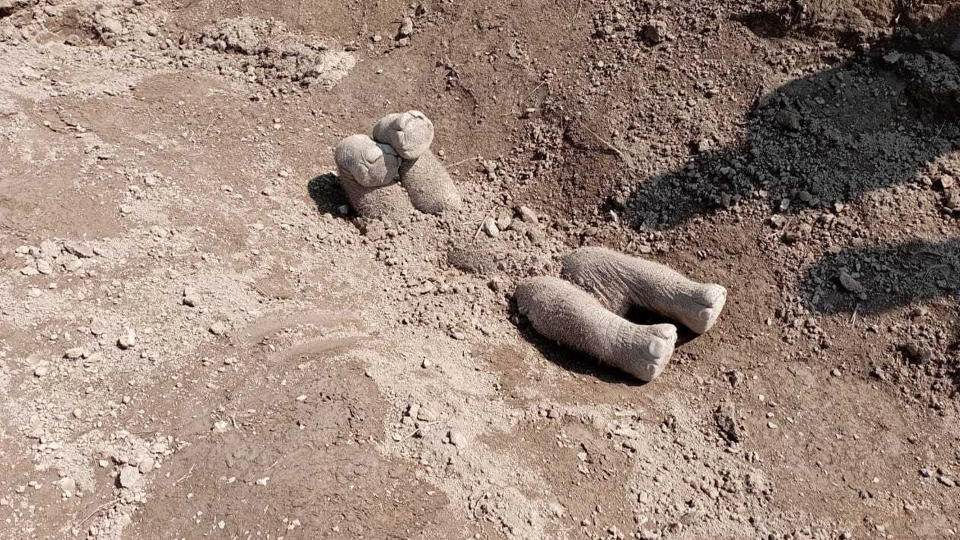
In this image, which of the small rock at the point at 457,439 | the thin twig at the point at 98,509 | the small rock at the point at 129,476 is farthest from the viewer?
the small rock at the point at 457,439

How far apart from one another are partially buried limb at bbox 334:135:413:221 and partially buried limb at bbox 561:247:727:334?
157 centimetres

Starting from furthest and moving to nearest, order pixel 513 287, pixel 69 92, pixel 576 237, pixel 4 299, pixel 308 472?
pixel 69 92 → pixel 576 237 → pixel 513 287 → pixel 4 299 → pixel 308 472

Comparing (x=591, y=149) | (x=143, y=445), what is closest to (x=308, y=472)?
(x=143, y=445)

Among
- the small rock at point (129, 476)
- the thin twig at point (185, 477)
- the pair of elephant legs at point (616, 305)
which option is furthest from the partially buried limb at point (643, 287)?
the small rock at point (129, 476)

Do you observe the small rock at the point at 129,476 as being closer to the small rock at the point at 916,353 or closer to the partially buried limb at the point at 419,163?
the partially buried limb at the point at 419,163

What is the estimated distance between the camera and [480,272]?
18.1 ft

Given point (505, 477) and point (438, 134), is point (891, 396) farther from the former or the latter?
point (438, 134)

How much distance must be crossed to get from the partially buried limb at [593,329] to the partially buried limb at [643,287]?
13cm

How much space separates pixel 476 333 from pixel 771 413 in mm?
2134

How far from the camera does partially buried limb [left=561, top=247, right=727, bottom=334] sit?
4723 mm

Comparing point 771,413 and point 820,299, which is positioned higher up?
point 820,299

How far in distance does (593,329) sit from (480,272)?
Answer: 1.15 m

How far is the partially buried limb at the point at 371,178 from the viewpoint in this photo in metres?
5.45

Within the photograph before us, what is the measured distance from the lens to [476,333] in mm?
5023
